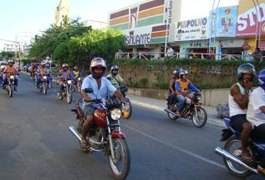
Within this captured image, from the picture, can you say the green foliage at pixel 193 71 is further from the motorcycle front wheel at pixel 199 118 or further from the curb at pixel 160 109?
the motorcycle front wheel at pixel 199 118

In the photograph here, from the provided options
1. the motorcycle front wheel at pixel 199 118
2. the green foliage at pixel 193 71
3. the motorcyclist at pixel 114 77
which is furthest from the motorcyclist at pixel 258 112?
the green foliage at pixel 193 71

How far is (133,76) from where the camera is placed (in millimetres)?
32125

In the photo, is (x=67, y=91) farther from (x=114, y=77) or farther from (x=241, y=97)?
(x=241, y=97)

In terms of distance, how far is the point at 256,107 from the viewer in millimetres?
6949

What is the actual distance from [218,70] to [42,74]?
9.25m

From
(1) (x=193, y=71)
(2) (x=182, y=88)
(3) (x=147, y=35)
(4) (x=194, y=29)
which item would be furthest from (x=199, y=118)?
(3) (x=147, y=35)

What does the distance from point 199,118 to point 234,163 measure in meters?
6.54

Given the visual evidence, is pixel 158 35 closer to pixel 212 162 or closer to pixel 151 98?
pixel 151 98

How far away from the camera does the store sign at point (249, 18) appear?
29875 mm

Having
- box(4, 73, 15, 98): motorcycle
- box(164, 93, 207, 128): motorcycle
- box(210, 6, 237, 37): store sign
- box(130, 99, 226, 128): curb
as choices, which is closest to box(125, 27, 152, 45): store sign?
box(210, 6, 237, 37): store sign

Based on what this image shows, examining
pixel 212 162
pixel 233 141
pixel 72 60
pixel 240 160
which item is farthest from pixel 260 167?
pixel 72 60

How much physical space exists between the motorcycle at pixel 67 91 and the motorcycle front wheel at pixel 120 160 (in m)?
13.0

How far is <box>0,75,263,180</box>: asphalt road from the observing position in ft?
24.9

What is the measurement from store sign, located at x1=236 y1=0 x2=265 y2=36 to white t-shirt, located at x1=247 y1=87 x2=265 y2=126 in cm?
2267
